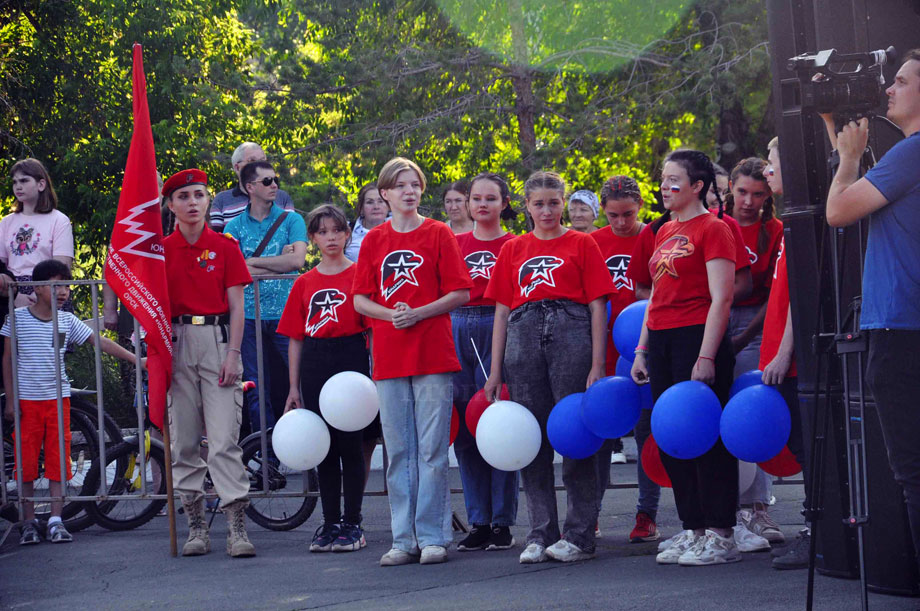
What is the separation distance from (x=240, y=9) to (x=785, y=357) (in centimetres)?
1516

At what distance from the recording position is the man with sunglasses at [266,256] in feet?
26.3

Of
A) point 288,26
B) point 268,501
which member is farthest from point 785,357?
point 288,26

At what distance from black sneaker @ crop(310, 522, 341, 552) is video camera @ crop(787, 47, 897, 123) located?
12.6 feet

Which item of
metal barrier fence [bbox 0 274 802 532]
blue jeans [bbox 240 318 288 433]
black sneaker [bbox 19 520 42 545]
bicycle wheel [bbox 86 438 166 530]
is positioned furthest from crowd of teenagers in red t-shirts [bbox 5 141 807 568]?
black sneaker [bbox 19 520 42 545]

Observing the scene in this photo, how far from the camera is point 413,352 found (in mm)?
6301

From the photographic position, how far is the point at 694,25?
1791 cm

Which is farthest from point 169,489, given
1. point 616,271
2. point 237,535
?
point 616,271

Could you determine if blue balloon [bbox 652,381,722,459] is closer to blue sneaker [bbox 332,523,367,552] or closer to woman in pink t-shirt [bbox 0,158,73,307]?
blue sneaker [bbox 332,523,367,552]

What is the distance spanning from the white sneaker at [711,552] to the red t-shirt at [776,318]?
87 cm

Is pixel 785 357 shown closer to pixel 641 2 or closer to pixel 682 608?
pixel 682 608

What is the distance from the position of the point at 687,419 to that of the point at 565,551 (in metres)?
1.06

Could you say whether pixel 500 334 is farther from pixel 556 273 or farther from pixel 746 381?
pixel 746 381

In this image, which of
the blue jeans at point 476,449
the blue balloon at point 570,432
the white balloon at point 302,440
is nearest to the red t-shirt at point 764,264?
the blue balloon at point 570,432

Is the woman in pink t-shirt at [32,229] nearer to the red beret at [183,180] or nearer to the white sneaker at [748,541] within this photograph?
the red beret at [183,180]
